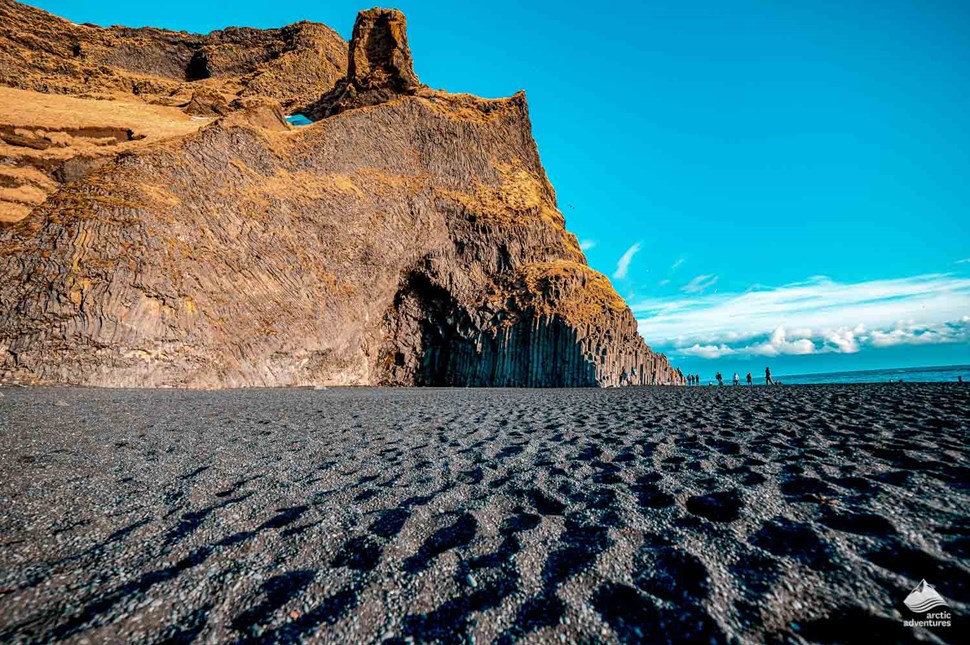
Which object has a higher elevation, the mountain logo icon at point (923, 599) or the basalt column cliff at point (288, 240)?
the basalt column cliff at point (288, 240)

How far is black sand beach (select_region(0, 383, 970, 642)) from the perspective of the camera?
2641 mm

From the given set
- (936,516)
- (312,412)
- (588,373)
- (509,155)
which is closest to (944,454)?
(936,516)

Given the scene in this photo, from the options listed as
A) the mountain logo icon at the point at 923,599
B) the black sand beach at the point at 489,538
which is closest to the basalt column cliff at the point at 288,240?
the black sand beach at the point at 489,538

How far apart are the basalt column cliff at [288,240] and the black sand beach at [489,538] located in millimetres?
16211

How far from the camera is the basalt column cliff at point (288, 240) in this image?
65.0 ft

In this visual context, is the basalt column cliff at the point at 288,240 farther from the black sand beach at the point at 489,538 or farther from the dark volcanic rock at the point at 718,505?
the dark volcanic rock at the point at 718,505

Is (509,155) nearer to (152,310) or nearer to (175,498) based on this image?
(152,310)

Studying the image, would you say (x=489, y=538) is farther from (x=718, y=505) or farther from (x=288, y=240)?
(x=288, y=240)

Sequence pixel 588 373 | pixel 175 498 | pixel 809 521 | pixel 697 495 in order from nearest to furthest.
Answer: pixel 809 521 < pixel 697 495 < pixel 175 498 < pixel 588 373

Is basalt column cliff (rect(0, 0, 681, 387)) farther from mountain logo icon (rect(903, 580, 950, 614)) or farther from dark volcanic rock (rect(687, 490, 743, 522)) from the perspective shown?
mountain logo icon (rect(903, 580, 950, 614))

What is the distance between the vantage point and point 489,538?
12.6ft

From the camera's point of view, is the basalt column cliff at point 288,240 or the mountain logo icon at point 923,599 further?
the basalt column cliff at point 288,240

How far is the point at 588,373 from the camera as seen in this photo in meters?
33.5

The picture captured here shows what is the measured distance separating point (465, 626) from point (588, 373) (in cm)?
3232
